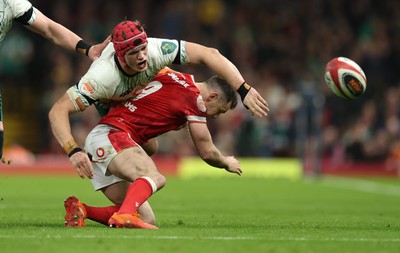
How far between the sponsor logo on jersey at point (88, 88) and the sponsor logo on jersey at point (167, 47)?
29.9 inches

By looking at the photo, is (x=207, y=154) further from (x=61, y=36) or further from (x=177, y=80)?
(x=61, y=36)

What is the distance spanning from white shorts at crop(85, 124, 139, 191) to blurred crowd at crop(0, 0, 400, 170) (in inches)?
488

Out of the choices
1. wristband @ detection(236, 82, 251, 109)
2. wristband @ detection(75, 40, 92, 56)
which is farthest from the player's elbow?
wristband @ detection(75, 40, 92, 56)

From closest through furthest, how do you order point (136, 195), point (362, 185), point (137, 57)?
point (136, 195) < point (137, 57) < point (362, 185)

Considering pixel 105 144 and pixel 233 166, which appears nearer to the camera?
pixel 105 144

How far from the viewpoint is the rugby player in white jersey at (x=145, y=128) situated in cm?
906

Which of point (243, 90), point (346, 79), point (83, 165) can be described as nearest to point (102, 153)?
point (83, 165)

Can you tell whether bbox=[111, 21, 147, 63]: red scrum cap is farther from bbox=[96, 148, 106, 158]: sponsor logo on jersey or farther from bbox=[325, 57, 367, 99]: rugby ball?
bbox=[325, 57, 367, 99]: rugby ball

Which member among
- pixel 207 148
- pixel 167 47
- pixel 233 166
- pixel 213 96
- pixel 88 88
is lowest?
pixel 233 166

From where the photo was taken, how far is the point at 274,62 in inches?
942

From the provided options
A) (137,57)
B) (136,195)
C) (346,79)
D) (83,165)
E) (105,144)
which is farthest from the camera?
(346,79)

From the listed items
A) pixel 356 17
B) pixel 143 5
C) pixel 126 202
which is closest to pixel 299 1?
pixel 356 17

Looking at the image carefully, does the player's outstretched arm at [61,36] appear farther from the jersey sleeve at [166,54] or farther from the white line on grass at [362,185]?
the white line on grass at [362,185]

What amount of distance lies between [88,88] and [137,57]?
0.49 m
